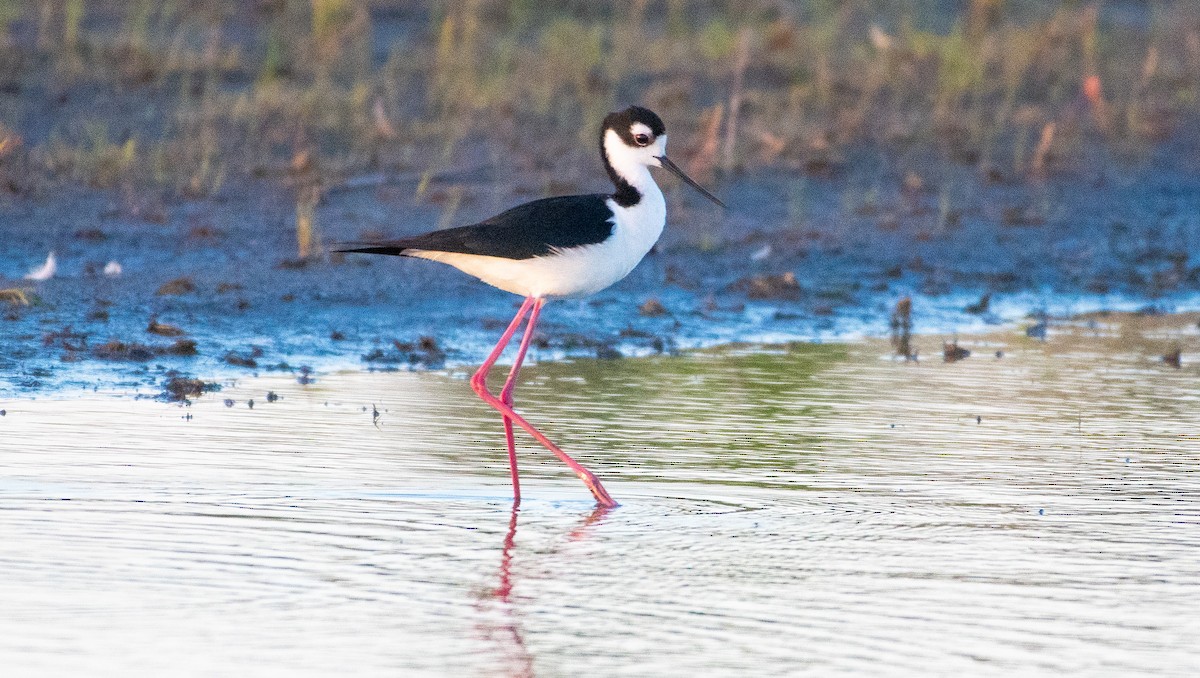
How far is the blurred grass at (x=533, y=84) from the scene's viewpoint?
37.4ft

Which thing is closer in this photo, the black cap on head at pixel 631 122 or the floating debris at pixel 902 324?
the black cap on head at pixel 631 122

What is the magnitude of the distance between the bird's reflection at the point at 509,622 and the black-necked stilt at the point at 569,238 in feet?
2.40

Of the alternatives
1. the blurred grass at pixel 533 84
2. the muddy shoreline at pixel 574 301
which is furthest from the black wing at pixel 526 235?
the blurred grass at pixel 533 84

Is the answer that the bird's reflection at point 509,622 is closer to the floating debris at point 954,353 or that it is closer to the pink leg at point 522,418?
the pink leg at point 522,418

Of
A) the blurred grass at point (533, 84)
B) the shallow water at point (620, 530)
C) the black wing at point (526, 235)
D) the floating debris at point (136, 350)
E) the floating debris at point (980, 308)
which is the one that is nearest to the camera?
the shallow water at point (620, 530)

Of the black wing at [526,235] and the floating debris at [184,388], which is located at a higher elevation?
the black wing at [526,235]

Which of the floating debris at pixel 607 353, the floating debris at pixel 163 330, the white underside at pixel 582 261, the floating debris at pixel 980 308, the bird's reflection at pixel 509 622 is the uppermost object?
the floating debris at pixel 980 308

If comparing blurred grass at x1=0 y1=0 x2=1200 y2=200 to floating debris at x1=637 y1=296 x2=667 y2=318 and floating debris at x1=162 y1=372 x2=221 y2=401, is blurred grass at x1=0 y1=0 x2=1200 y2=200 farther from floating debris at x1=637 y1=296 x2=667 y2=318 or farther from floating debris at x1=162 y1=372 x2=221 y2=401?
floating debris at x1=162 y1=372 x2=221 y2=401

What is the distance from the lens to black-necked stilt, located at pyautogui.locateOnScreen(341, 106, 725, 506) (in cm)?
608

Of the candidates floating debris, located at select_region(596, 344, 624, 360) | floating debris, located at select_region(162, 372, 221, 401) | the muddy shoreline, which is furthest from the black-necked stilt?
floating debris, located at select_region(596, 344, 624, 360)

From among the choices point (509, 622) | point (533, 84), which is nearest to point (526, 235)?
point (509, 622)

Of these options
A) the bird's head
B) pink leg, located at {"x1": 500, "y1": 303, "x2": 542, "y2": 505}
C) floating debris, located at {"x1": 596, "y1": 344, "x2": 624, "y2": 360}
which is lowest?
pink leg, located at {"x1": 500, "y1": 303, "x2": 542, "y2": 505}

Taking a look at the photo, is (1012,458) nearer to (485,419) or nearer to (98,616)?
(485,419)

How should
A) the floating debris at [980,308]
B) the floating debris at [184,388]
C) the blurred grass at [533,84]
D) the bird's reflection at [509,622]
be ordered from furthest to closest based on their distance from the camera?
the blurred grass at [533,84], the floating debris at [980,308], the floating debris at [184,388], the bird's reflection at [509,622]
